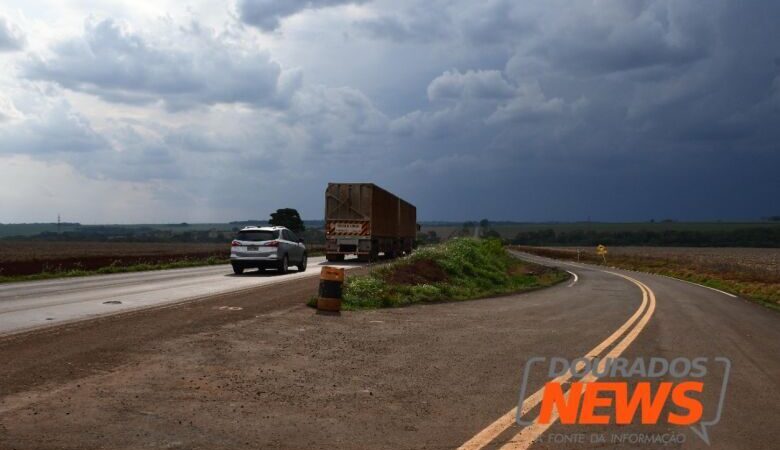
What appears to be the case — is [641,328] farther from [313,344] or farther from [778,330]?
[313,344]

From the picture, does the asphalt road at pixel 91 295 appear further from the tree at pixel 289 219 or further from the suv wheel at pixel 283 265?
the tree at pixel 289 219

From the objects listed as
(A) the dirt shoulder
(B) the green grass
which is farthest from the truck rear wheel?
(A) the dirt shoulder

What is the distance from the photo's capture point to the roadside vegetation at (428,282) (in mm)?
17969

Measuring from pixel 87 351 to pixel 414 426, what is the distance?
17.7 ft

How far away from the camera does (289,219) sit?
10050 centimetres

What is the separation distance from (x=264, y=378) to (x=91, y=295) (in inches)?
478

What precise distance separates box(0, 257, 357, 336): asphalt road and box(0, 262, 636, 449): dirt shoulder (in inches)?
53.1

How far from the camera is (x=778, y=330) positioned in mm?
15242

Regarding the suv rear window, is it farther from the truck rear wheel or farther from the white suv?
the truck rear wheel

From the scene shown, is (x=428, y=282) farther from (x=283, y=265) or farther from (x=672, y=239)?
(x=672, y=239)

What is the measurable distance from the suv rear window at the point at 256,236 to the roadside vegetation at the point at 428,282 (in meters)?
5.15

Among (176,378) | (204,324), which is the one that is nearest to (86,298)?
(204,324)

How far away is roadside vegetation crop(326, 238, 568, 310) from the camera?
59.0ft

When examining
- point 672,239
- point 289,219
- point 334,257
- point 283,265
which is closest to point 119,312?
point 283,265
